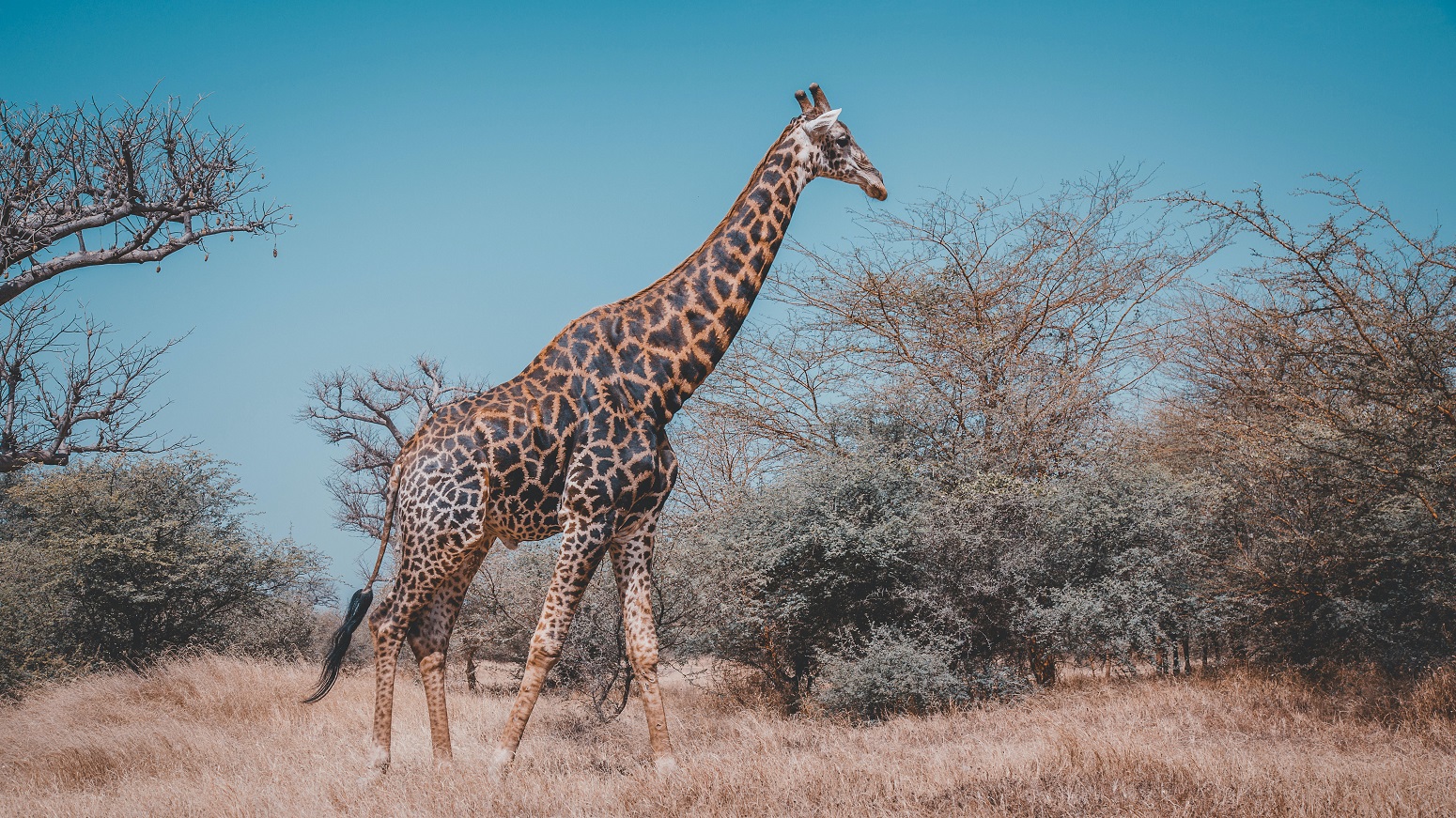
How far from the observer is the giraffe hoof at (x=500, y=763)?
5.91m

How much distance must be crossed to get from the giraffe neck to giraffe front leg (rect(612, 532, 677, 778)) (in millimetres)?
1073

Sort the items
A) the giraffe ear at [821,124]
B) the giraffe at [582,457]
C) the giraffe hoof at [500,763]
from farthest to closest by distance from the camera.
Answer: the giraffe ear at [821,124] → the giraffe at [582,457] → the giraffe hoof at [500,763]

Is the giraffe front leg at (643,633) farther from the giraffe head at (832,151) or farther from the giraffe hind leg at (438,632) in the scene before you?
the giraffe head at (832,151)

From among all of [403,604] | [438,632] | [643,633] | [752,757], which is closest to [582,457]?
[643,633]

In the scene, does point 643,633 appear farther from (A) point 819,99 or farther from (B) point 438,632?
(A) point 819,99

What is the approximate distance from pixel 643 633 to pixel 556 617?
63 centimetres

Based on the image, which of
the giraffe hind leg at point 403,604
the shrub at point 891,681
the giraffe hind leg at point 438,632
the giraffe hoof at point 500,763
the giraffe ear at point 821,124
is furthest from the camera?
the shrub at point 891,681

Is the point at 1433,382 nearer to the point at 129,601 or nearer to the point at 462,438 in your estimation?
the point at 462,438

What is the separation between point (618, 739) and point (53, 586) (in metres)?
11.1

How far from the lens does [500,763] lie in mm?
6020

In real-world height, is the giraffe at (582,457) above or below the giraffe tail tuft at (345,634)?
above

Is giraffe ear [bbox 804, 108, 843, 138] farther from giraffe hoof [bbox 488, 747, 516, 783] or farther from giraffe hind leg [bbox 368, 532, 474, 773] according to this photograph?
giraffe hoof [bbox 488, 747, 516, 783]

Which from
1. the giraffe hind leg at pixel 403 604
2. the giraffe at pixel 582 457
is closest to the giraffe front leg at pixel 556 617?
the giraffe at pixel 582 457

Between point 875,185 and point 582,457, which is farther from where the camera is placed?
point 875,185
